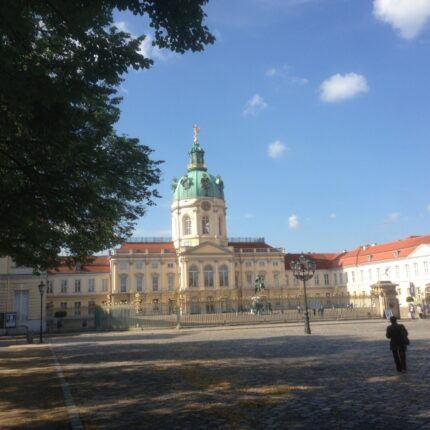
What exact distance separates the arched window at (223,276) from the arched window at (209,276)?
161cm

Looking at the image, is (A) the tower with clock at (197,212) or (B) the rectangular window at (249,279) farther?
(B) the rectangular window at (249,279)

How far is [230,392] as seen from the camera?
1062cm

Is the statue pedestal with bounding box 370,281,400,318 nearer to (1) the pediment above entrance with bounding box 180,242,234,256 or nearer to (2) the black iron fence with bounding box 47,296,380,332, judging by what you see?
(2) the black iron fence with bounding box 47,296,380,332

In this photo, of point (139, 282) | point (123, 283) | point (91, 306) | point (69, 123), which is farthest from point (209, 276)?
point (69, 123)

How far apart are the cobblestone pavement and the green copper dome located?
7824cm

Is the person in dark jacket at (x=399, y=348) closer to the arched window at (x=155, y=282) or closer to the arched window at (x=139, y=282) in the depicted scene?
the arched window at (x=139, y=282)

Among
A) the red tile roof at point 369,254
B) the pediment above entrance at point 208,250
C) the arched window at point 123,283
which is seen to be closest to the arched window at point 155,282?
the arched window at point 123,283

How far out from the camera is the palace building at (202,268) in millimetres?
85750

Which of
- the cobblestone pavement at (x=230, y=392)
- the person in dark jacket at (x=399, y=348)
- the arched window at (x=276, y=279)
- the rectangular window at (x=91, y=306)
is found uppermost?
the arched window at (x=276, y=279)

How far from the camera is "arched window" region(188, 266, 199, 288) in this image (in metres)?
90.3

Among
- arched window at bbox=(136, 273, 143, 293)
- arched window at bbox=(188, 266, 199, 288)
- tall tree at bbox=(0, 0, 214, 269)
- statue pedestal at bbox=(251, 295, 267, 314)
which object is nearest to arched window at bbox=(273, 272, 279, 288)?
arched window at bbox=(188, 266, 199, 288)

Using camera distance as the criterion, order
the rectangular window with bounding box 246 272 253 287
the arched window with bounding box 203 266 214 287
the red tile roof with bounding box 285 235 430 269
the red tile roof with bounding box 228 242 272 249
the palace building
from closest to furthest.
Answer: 1. the red tile roof with bounding box 285 235 430 269
2. the palace building
3. the arched window with bounding box 203 266 214 287
4. the rectangular window with bounding box 246 272 253 287
5. the red tile roof with bounding box 228 242 272 249

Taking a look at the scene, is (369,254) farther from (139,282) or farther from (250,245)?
(139,282)

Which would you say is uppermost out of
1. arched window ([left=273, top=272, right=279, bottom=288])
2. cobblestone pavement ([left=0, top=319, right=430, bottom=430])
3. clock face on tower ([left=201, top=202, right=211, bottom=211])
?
clock face on tower ([left=201, top=202, right=211, bottom=211])
